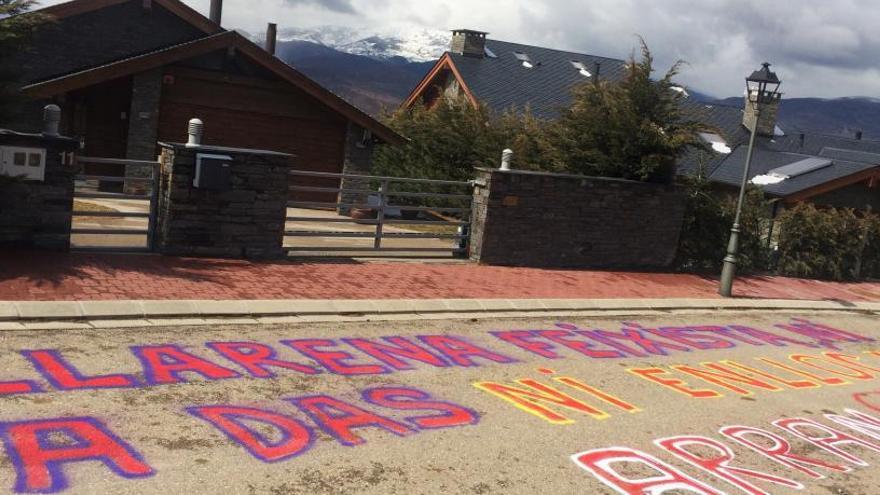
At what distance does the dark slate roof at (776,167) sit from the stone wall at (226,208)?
18.3 meters

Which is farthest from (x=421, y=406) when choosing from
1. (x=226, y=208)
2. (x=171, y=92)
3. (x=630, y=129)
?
Answer: (x=171, y=92)

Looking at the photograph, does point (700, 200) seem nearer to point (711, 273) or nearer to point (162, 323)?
point (711, 273)

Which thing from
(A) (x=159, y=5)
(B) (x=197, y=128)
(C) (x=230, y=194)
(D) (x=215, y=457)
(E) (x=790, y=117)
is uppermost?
(E) (x=790, y=117)

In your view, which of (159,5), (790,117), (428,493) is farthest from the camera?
(790,117)

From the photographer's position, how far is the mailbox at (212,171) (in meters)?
11.0

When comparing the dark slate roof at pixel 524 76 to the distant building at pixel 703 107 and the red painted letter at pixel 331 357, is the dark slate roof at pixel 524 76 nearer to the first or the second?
the distant building at pixel 703 107

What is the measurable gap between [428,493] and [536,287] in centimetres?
805

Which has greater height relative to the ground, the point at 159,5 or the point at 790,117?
the point at 790,117

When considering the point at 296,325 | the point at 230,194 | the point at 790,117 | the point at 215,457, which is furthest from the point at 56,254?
the point at 790,117

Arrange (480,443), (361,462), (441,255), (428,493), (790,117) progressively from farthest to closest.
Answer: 1. (790,117)
2. (441,255)
3. (480,443)
4. (361,462)
5. (428,493)

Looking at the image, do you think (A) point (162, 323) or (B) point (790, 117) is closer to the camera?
(A) point (162, 323)

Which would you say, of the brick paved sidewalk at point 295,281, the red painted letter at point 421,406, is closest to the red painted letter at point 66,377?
the brick paved sidewalk at point 295,281

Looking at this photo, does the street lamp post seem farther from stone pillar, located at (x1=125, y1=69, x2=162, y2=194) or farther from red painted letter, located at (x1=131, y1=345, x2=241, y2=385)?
stone pillar, located at (x1=125, y1=69, x2=162, y2=194)

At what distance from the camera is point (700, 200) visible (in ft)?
56.8
